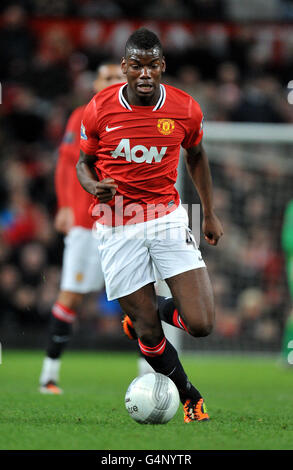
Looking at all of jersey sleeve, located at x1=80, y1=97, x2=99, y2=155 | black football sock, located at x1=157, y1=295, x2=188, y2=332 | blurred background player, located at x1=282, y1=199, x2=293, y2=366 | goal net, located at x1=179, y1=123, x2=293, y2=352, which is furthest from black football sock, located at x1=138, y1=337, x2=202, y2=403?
goal net, located at x1=179, y1=123, x2=293, y2=352

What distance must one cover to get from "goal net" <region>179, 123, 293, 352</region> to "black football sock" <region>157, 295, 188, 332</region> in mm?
6440

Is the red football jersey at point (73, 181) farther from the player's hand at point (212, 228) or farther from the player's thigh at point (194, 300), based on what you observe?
the player's thigh at point (194, 300)

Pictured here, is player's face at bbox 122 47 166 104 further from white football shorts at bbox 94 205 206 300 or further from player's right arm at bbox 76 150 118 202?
white football shorts at bbox 94 205 206 300

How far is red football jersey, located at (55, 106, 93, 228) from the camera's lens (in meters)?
7.18

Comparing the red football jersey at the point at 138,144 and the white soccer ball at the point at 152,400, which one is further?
the red football jersey at the point at 138,144

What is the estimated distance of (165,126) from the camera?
5.12 meters

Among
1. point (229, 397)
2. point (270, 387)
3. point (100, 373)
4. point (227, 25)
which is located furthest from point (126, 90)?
point (227, 25)

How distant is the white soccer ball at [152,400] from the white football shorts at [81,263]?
2.31 metres

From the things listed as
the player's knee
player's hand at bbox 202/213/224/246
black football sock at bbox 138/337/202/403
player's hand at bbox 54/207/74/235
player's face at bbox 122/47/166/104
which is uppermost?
player's face at bbox 122/47/166/104

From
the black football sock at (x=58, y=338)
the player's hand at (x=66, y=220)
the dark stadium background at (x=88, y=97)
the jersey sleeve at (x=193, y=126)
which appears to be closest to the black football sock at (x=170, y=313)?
the jersey sleeve at (x=193, y=126)

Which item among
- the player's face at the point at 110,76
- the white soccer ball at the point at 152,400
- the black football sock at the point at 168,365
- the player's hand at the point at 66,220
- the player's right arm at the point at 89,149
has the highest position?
the player's face at the point at 110,76

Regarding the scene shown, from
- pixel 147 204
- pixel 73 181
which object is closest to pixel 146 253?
pixel 147 204

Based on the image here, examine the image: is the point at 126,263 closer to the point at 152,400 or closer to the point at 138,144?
the point at 138,144

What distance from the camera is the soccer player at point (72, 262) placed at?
23.3 ft
